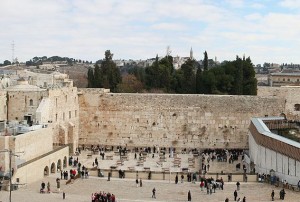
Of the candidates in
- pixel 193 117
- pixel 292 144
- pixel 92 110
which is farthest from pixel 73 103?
pixel 292 144

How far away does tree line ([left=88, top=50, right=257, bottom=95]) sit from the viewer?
144ft

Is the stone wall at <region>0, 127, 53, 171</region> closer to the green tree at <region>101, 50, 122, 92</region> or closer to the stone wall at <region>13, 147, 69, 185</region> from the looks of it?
the stone wall at <region>13, 147, 69, 185</region>

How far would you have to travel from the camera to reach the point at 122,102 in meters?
41.1

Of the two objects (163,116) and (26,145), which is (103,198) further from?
(163,116)

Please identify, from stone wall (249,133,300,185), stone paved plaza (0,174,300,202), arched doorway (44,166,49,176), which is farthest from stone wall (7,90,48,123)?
stone wall (249,133,300,185)

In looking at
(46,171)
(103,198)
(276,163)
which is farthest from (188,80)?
(103,198)

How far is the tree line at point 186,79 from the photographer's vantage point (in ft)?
144

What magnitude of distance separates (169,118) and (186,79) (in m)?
7.58

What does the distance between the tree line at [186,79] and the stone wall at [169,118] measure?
12.5 feet

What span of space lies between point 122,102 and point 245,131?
9.45 m

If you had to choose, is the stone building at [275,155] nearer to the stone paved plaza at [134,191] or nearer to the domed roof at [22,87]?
the stone paved plaza at [134,191]

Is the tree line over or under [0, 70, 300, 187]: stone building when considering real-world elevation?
over

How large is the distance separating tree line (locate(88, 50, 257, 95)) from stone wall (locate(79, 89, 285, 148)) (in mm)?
3814

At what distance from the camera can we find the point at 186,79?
47250mm
